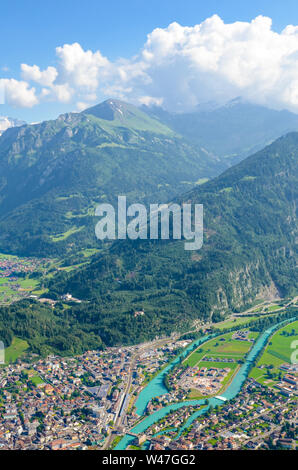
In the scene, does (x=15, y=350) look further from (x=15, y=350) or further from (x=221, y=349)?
(x=221, y=349)

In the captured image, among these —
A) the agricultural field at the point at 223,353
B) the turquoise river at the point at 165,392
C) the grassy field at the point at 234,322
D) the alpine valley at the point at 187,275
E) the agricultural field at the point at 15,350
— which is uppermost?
the alpine valley at the point at 187,275

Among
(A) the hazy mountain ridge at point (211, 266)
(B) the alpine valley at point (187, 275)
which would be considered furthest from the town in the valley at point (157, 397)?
(A) the hazy mountain ridge at point (211, 266)

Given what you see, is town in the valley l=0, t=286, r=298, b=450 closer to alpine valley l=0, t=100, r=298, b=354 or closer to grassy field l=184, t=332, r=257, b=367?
grassy field l=184, t=332, r=257, b=367

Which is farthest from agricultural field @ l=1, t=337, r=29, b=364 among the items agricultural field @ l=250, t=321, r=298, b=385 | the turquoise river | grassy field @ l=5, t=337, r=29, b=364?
agricultural field @ l=250, t=321, r=298, b=385

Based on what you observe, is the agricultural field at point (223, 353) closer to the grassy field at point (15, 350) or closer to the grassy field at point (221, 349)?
the grassy field at point (221, 349)

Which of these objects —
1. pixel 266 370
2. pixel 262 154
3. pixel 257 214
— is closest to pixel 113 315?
pixel 266 370

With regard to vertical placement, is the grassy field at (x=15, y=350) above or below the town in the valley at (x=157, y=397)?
above

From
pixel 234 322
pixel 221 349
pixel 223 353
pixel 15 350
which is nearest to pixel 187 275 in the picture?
pixel 234 322

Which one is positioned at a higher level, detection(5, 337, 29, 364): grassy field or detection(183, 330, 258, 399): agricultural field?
detection(5, 337, 29, 364): grassy field
